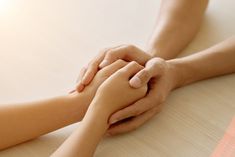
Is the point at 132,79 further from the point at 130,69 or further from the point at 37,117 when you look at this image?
the point at 37,117

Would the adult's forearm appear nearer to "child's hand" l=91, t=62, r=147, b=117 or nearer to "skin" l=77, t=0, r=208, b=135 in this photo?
"skin" l=77, t=0, r=208, b=135

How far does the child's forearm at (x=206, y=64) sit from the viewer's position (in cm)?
92

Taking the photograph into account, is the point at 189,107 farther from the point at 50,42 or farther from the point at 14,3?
the point at 14,3

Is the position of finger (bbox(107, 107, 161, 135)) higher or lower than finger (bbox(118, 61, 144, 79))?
lower

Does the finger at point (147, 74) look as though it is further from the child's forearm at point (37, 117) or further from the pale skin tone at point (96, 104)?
the child's forearm at point (37, 117)

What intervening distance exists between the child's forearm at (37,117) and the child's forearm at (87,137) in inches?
2.6

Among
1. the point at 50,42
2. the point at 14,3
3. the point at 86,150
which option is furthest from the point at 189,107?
the point at 14,3

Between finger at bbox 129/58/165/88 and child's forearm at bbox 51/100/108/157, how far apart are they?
10cm

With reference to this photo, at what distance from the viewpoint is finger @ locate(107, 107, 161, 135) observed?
798 mm

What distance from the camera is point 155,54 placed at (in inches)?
38.1

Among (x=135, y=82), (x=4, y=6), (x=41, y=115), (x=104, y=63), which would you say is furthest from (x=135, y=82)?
(x=4, y=6)

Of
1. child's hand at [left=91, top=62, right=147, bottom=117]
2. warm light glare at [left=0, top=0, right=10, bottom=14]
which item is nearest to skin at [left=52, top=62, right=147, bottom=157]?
child's hand at [left=91, top=62, right=147, bottom=117]

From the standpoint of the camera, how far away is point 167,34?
100cm

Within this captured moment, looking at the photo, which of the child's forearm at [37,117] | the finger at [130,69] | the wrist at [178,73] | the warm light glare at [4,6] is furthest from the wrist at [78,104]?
the warm light glare at [4,6]
